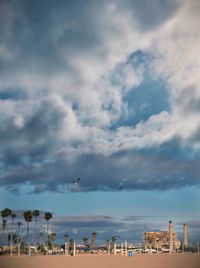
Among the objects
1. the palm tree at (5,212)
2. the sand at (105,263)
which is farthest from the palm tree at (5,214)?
the sand at (105,263)

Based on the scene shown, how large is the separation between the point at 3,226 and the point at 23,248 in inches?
455

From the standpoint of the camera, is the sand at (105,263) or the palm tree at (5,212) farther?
the palm tree at (5,212)

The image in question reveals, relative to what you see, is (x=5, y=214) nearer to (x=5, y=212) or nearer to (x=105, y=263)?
(x=5, y=212)

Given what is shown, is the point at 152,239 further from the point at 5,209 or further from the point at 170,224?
the point at 5,209

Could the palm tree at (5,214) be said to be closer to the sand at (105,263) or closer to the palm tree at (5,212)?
the palm tree at (5,212)

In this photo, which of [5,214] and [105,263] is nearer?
[105,263]

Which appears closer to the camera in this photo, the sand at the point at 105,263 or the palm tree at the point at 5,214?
the sand at the point at 105,263

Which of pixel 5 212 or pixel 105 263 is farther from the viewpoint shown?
pixel 5 212

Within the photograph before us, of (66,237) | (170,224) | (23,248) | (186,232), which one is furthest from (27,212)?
(186,232)

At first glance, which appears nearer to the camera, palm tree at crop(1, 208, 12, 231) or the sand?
the sand

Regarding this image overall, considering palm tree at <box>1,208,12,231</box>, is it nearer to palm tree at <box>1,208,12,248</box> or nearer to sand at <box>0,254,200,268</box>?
palm tree at <box>1,208,12,248</box>

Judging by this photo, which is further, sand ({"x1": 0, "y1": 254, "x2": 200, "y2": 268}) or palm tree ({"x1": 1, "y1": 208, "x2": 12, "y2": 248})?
palm tree ({"x1": 1, "y1": 208, "x2": 12, "y2": 248})

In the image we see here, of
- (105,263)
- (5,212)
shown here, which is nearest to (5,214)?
(5,212)

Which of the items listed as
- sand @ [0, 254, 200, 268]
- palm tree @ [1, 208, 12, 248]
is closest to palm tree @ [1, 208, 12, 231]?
palm tree @ [1, 208, 12, 248]
